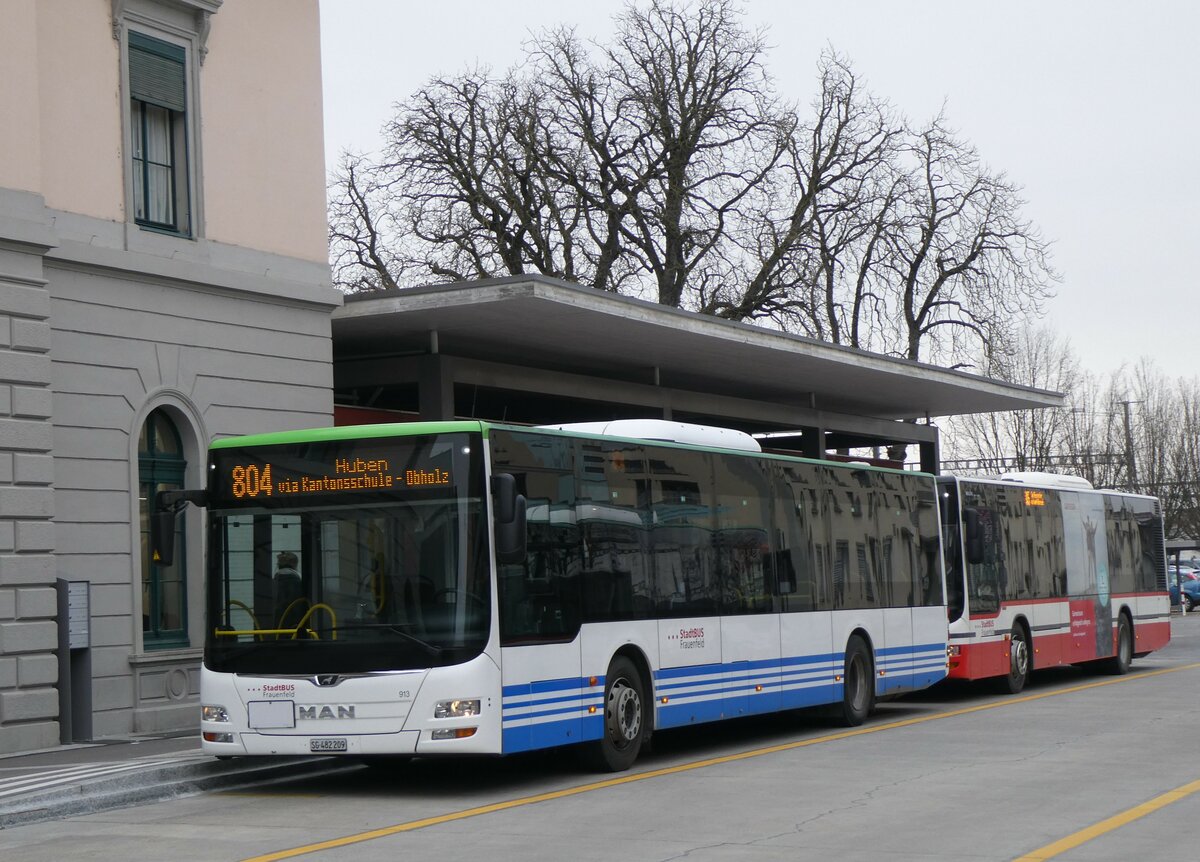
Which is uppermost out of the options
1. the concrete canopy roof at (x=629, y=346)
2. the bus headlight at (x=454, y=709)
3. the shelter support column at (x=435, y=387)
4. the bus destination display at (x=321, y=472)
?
the concrete canopy roof at (x=629, y=346)

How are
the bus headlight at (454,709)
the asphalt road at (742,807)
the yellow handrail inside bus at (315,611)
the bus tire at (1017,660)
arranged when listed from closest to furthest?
the asphalt road at (742,807) < the bus headlight at (454,709) < the yellow handrail inside bus at (315,611) < the bus tire at (1017,660)

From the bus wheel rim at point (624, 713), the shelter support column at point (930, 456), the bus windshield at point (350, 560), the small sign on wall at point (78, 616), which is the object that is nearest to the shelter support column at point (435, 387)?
the small sign on wall at point (78, 616)

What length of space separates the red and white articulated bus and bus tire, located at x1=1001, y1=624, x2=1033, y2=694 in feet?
0.04

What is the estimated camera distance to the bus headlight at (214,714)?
41.7 ft

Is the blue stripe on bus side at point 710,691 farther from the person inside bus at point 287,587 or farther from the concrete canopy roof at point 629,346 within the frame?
the concrete canopy roof at point 629,346

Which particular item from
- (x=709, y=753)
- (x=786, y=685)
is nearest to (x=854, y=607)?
(x=786, y=685)

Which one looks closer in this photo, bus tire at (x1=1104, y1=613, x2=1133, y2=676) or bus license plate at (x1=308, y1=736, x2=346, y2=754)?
bus license plate at (x1=308, y1=736, x2=346, y2=754)

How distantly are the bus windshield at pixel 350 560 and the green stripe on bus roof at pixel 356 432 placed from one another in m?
0.06

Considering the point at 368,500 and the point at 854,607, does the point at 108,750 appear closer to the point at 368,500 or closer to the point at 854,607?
the point at 368,500

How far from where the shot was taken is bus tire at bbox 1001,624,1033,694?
22000mm

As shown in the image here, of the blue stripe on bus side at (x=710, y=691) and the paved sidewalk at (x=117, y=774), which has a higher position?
the blue stripe on bus side at (x=710, y=691)

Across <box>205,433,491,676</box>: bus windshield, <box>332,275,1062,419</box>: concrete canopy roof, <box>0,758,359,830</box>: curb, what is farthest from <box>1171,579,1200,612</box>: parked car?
<box>205,433,491,676</box>: bus windshield

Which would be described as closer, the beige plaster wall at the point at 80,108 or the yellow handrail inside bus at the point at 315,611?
the yellow handrail inside bus at the point at 315,611

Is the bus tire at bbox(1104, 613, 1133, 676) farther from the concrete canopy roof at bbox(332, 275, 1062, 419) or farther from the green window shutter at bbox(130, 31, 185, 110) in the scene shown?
the green window shutter at bbox(130, 31, 185, 110)
